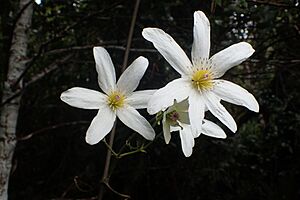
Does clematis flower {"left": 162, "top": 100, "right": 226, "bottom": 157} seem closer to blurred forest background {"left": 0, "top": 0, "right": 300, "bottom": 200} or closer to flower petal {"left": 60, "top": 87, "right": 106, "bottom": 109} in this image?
flower petal {"left": 60, "top": 87, "right": 106, "bottom": 109}

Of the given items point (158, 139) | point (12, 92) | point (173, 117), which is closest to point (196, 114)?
point (173, 117)

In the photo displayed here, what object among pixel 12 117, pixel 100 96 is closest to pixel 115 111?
pixel 100 96

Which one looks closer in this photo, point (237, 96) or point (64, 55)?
point (237, 96)

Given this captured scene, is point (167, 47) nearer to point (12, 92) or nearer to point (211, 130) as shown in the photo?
point (211, 130)

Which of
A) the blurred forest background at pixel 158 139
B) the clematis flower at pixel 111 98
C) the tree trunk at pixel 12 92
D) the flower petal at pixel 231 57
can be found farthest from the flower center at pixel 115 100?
the blurred forest background at pixel 158 139

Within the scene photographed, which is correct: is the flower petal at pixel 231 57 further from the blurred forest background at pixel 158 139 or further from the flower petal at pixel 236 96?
the blurred forest background at pixel 158 139

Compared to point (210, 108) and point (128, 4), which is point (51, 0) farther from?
point (210, 108)

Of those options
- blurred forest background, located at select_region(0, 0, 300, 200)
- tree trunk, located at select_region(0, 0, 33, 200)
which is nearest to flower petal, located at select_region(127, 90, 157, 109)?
tree trunk, located at select_region(0, 0, 33, 200)
